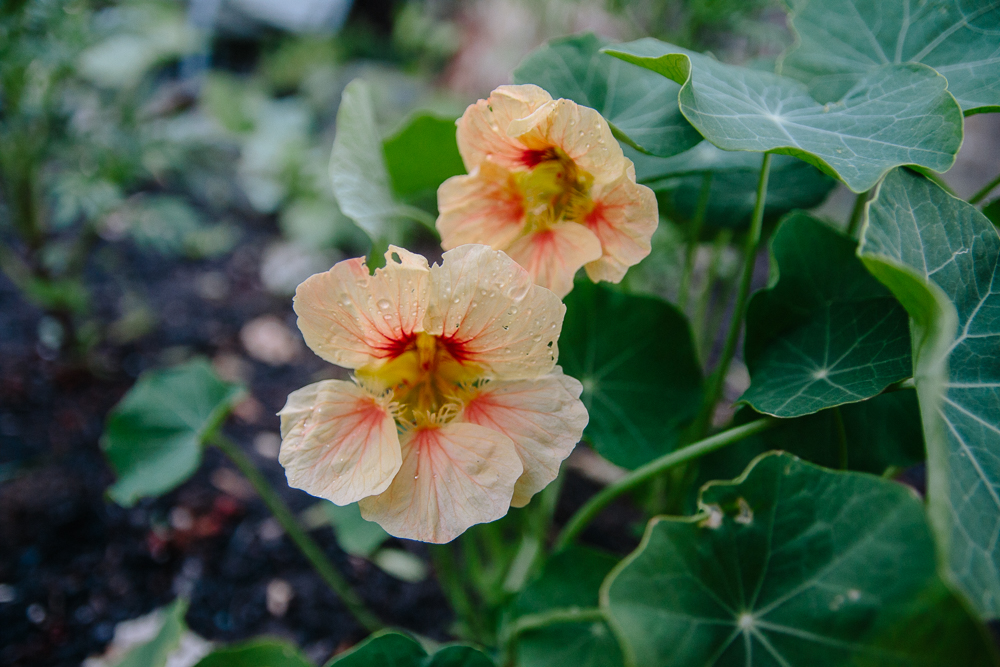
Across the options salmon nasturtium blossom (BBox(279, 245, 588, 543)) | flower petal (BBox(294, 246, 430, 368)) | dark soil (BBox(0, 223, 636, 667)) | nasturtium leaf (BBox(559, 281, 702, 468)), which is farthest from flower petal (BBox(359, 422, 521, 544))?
dark soil (BBox(0, 223, 636, 667))

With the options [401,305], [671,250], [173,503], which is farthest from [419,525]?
[671,250]

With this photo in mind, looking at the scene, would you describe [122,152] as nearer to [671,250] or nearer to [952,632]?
[671,250]

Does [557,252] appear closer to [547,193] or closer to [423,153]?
[547,193]

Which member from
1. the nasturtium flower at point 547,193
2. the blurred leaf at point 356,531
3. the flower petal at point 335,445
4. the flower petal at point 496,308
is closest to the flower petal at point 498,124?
the nasturtium flower at point 547,193

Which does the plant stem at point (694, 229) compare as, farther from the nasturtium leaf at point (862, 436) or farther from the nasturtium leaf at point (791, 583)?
the nasturtium leaf at point (791, 583)

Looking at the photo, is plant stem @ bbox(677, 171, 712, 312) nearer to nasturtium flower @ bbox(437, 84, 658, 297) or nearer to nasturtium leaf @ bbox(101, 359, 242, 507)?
nasturtium flower @ bbox(437, 84, 658, 297)

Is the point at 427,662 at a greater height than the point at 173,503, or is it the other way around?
the point at 427,662

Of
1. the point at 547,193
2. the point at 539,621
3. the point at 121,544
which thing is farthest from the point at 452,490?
the point at 121,544
